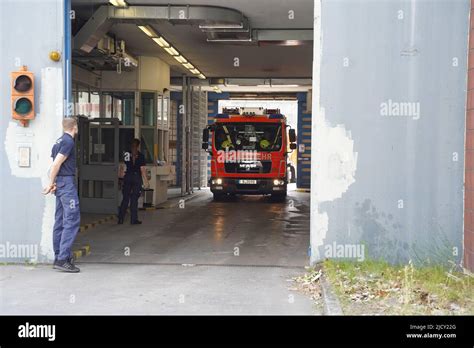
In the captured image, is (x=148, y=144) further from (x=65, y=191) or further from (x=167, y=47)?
(x=65, y=191)

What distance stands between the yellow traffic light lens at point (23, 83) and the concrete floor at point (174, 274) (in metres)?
2.52

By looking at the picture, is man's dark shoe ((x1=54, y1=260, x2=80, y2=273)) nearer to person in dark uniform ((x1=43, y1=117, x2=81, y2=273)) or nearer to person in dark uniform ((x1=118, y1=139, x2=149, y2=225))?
person in dark uniform ((x1=43, y1=117, x2=81, y2=273))

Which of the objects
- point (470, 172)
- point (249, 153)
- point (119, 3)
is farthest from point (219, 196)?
point (470, 172)

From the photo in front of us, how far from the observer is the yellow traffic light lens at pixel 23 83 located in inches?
328

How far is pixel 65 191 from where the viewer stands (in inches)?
314

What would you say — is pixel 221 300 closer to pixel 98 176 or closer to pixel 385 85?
pixel 385 85

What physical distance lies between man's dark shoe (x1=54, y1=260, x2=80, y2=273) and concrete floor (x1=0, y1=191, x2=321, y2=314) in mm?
123

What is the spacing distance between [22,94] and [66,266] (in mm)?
2500

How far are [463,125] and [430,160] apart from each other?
632 mm

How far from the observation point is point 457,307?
6059mm

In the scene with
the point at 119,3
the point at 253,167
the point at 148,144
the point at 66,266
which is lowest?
the point at 66,266

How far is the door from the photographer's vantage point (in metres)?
14.9

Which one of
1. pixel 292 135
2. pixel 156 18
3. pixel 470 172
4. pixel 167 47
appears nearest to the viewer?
pixel 470 172
